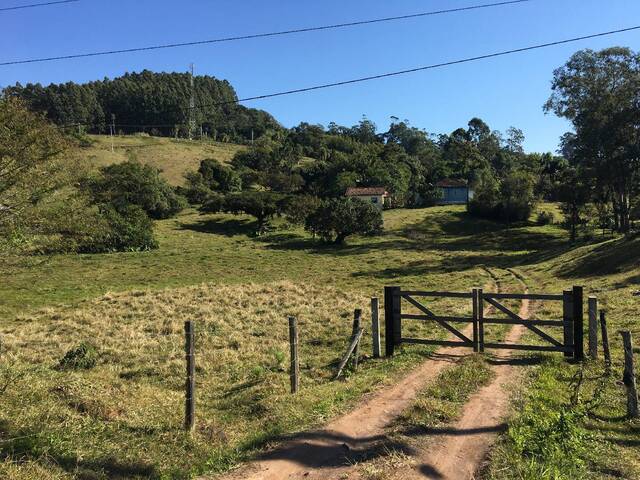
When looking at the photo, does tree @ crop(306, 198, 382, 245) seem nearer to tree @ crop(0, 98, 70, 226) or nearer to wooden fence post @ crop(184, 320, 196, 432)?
tree @ crop(0, 98, 70, 226)

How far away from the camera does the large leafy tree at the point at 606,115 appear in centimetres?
4341

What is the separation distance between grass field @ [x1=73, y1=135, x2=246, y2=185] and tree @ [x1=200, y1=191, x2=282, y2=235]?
32.2 meters

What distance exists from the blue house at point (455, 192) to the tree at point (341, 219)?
35.4 m

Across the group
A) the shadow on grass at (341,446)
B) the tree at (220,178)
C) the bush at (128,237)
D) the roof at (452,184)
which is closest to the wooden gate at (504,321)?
the shadow on grass at (341,446)

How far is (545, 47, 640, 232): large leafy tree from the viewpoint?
43406mm

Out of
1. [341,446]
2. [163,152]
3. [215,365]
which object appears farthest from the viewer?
[163,152]

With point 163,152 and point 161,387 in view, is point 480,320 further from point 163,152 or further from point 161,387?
point 163,152

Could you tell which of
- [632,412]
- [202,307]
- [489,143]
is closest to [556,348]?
[632,412]

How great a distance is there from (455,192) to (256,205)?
42775mm

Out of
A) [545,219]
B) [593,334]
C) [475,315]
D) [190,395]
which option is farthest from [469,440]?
[545,219]

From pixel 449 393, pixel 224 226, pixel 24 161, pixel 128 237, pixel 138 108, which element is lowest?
pixel 449 393

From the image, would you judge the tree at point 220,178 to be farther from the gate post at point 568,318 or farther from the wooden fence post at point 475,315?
the gate post at point 568,318

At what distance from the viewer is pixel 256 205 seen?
64500mm

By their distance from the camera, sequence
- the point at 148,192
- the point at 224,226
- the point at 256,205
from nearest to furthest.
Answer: the point at 256,205 → the point at 224,226 → the point at 148,192
